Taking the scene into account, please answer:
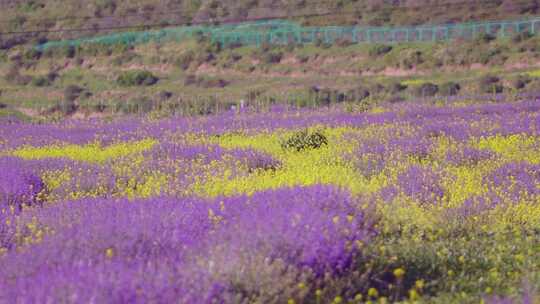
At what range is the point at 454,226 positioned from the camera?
766 cm

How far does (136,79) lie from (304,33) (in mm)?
14449

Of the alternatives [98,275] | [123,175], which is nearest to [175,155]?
[123,175]

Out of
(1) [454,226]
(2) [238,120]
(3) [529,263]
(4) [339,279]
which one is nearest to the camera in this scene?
(4) [339,279]

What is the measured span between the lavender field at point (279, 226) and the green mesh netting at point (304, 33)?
122ft

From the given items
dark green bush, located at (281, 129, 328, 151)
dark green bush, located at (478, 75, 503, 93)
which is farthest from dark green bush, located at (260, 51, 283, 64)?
dark green bush, located at (281, 129, 328, 151)

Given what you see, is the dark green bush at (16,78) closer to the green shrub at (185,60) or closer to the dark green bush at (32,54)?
the dark green bush at (32,54)

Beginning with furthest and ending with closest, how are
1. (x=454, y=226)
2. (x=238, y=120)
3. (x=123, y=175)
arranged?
(x=238, y=120) < (x=123, y=175) < (x=454, y=226)

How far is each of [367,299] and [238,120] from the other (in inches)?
593

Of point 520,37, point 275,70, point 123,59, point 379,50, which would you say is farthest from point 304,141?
point 123,59

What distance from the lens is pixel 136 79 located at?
45.9 metres

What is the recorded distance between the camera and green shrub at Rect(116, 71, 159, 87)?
150 ft

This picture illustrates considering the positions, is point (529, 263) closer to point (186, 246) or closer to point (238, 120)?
point (186, 246)

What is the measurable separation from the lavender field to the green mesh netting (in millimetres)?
37195

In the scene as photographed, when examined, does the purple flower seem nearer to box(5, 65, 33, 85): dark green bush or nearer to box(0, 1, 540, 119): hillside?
box(0, 1, 540, 119): hillside
